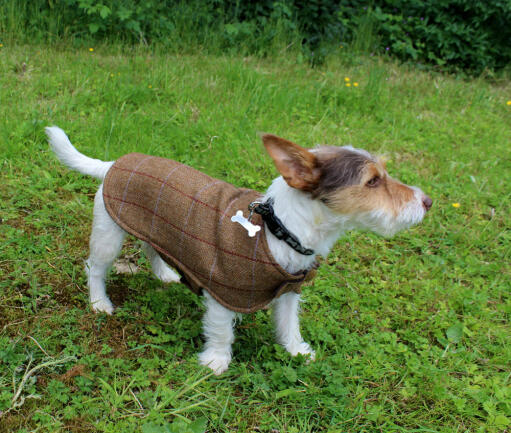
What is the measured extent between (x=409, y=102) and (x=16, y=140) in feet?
16.7

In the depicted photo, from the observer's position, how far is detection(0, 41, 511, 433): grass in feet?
8.70

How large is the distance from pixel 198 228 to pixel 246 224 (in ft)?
0.99

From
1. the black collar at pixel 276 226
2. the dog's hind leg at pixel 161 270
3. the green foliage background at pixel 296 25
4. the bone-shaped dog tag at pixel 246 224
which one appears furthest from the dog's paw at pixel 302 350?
the green foliage background at pixel 296 25

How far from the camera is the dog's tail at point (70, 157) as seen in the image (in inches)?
119

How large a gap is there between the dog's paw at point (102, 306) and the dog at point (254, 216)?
53 cm

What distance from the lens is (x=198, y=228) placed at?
2592mm

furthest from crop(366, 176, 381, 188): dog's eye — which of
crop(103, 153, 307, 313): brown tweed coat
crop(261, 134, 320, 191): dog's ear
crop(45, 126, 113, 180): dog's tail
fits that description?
crop(45, 126, 113, 180): dog's tail

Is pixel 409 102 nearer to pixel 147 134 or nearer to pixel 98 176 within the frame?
pixel 147 134

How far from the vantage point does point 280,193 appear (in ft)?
8.29

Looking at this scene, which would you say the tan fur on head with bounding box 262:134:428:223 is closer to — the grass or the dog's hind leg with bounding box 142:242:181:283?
the grass

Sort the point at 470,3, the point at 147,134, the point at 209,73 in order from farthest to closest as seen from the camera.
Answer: the point at 470,3, the point at 209,73, the point at 147,134

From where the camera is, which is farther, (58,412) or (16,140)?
(16,140)

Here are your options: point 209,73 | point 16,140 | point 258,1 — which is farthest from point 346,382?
point 258,1

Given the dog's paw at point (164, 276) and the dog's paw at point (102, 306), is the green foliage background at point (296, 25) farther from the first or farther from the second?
the dog's paw at point (102, 306)
